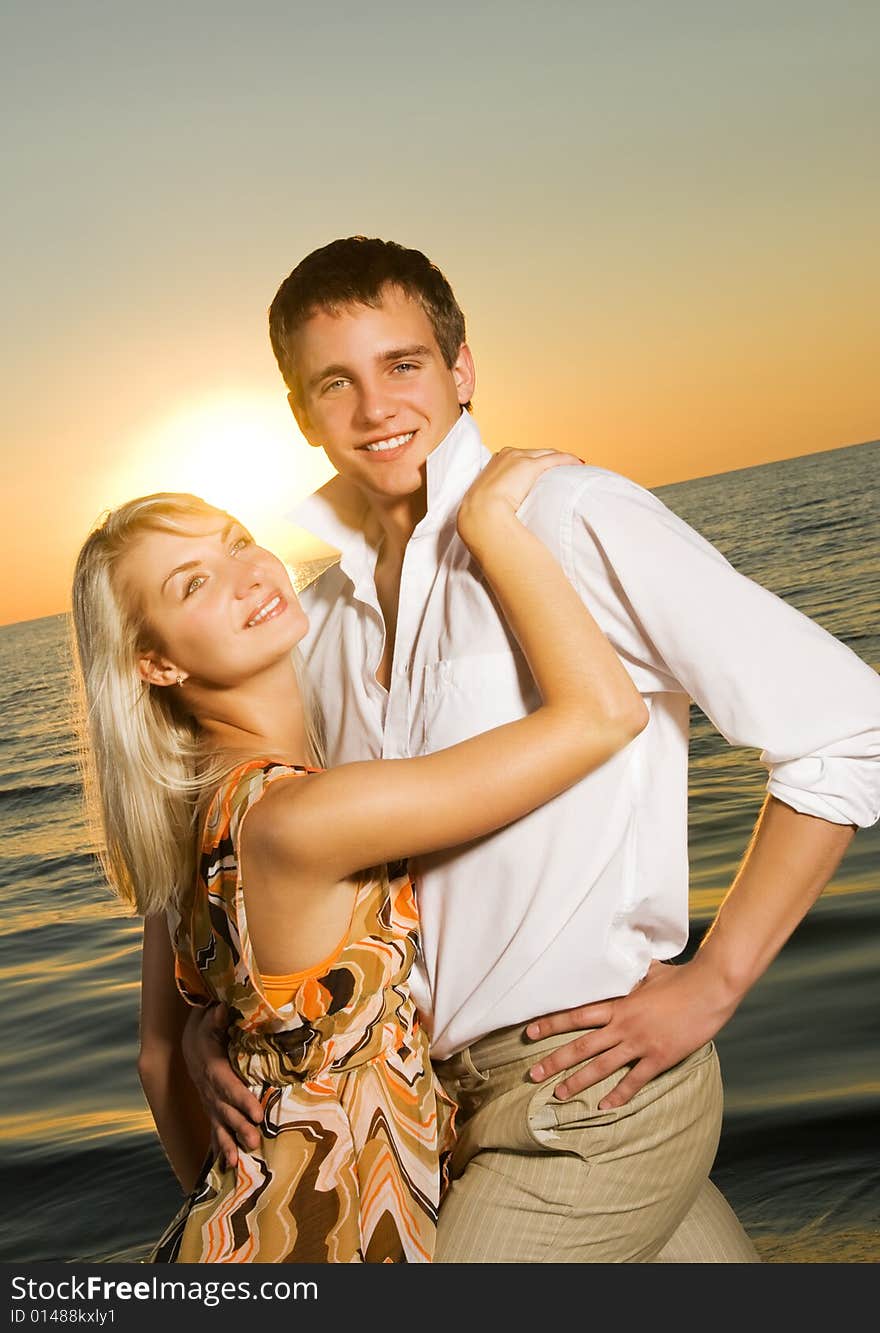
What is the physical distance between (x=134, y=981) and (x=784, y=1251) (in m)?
4.21

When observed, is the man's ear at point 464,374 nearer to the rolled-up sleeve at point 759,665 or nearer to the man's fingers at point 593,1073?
the rolled-up sleeve at point 759,665

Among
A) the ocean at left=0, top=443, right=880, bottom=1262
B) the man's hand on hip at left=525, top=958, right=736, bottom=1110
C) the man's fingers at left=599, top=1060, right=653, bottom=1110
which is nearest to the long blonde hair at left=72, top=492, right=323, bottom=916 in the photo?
the ocean at left=0, top=443, right=880, bottom=1262

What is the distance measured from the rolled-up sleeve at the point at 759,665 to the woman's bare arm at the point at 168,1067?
3.98ft

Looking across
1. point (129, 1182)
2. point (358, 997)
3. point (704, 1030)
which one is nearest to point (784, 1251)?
point (704, 1030)

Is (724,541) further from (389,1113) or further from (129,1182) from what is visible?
(389,1113)

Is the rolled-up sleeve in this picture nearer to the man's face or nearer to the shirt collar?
the shirt collar

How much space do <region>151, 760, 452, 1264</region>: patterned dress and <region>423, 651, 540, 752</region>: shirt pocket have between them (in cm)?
24

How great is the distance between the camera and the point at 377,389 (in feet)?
7.75

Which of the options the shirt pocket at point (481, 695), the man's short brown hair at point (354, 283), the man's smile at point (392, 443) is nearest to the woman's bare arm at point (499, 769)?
the shirt pocket at point (481, 695)

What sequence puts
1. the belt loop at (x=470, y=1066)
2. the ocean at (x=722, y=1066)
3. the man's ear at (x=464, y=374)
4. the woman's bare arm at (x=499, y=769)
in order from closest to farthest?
the woman's bare arm at (x=499, y=769) < the belt loop at (x=470, y=1066) < the man's ear at (x=464, y=374) < the ocean at (x=722, y=1066)

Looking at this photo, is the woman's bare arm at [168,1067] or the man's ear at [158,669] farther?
the woman's bare arm at [168,1067]

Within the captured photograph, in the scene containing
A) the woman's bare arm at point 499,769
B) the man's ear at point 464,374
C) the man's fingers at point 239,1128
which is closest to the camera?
the woman's bare arm at point 499,769

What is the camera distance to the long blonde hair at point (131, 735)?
2195 millimetres

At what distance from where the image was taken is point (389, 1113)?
1959 millimetres
